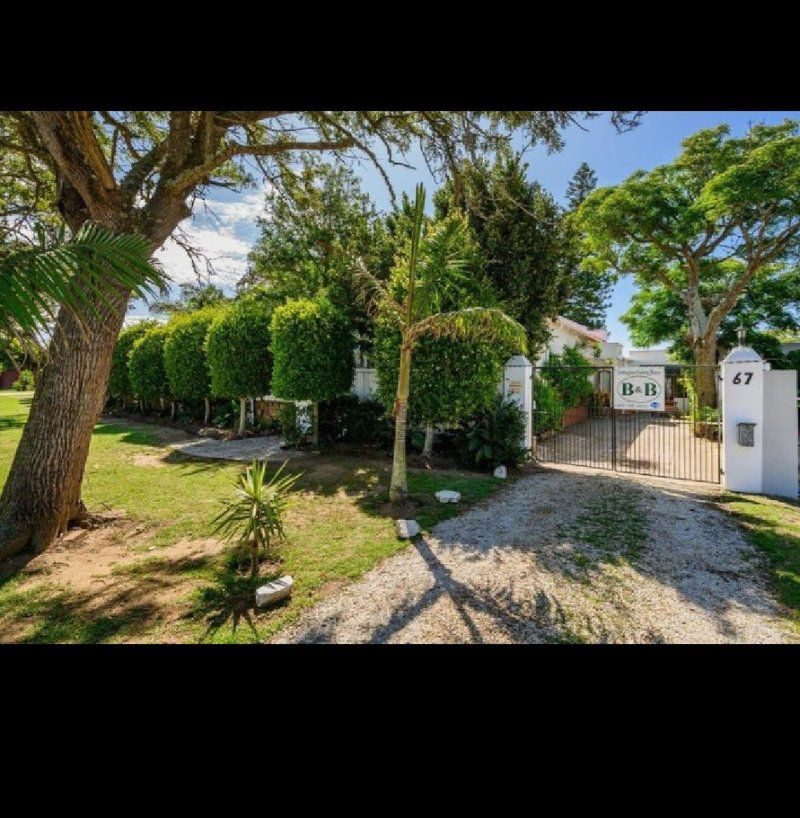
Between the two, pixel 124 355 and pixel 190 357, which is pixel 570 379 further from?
pixel 124 355

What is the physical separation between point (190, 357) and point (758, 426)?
45.8ft

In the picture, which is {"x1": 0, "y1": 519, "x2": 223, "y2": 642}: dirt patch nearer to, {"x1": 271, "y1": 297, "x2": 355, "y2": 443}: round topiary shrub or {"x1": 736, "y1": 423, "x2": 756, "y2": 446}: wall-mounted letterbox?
{"x1": 271, "y1": 297, "x2": 355, "y2": 443}: round topiary shrub

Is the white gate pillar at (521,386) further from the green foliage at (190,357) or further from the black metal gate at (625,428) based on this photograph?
the green foliage at (190,357)

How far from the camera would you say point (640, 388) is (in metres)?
7.59

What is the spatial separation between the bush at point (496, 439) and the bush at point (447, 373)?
0.38 m

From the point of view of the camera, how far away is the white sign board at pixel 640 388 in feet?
24.5

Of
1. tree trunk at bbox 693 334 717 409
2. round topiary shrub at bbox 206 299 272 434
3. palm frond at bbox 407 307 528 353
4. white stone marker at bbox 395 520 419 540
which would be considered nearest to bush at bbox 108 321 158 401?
round topiary shrub at bbox 206 299 272 434

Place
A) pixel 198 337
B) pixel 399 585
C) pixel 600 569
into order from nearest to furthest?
1. pixel 399 585
2. pixel 600 569
3. pixel 198 337

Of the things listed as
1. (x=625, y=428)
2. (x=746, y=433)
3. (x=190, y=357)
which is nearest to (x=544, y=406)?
(x=746, y=433)
